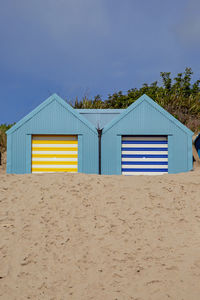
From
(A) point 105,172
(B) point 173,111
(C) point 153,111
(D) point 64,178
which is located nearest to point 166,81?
(B) point 173,111

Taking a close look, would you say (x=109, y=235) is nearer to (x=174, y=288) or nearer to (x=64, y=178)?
(x=174, y=288)

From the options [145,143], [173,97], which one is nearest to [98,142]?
[145,143]

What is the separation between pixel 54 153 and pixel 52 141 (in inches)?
23.7

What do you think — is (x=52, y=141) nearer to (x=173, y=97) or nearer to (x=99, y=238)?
(x=99, y=238)

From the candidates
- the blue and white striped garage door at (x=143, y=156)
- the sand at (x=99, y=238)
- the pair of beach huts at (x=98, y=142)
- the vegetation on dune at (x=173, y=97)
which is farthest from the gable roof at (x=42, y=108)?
the vegetation on dune at (x=173, y=97)

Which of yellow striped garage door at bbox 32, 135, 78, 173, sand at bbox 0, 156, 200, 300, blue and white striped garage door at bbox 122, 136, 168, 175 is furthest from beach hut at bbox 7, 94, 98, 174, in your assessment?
sand at bbox 0, 156, 200, 300

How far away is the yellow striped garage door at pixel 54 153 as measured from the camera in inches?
495

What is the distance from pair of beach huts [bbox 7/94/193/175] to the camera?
1244 cm

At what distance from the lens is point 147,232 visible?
5969 millimetres

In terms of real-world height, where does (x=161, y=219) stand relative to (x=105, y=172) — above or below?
below

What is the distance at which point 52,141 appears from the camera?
12.7 metres

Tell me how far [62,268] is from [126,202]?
2.73 metres

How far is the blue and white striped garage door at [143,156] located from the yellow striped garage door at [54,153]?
2499 mm

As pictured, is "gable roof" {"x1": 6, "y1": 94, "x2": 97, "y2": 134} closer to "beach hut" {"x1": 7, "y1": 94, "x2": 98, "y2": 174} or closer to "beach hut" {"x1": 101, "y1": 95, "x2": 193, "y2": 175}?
"beach hut" {"x1": 7, "y1": 94, "x2": 98, "y2": 174}
